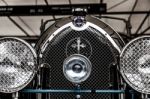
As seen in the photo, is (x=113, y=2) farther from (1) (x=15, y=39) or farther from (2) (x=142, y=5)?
(1) (x=15, y=39)

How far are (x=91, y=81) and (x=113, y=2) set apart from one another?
681 cm

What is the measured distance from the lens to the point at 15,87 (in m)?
1.35

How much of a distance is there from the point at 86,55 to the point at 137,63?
0.30m

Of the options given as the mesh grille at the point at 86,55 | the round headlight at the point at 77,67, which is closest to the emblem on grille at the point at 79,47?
the mesh grille at the point at 86,55

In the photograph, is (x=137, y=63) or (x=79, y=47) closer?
(x=137, y=63)

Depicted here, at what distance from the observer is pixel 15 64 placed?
1.42 meters

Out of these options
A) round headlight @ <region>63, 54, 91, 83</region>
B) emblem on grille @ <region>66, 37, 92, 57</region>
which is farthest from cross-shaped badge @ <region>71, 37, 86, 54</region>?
round headlight @ <region>63, 54, 91, 83</region>

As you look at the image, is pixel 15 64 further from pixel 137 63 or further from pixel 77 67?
pixel 137 63

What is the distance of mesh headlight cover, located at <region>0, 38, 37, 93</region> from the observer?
4.47 feet

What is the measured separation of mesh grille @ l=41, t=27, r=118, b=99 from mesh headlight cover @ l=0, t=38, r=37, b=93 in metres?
0.21

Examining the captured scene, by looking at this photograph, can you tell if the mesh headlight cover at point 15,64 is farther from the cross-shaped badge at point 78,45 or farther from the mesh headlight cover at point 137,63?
the mesh headlight cover at point 137,63

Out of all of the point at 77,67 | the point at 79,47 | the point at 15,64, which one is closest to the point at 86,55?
the point at 79,47

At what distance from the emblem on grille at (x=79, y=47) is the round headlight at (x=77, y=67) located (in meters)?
0.22

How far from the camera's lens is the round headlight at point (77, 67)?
1.36 metres
